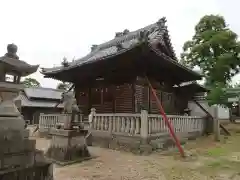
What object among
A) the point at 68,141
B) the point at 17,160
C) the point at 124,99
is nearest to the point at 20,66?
the point at 17,160

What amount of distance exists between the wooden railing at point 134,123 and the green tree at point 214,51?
34.9 feet

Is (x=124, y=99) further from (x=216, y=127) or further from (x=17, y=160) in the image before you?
(x=17, y=160)

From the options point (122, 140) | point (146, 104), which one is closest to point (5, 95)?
point (122, 140)

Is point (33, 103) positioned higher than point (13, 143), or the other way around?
point (33, 103)

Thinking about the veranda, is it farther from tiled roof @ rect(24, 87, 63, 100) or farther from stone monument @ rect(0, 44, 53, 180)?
tiled roof @ rect(24, 87, 63, 100)

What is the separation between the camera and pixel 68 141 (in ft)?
22.1

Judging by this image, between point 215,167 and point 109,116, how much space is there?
4997mm

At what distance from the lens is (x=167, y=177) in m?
5.39

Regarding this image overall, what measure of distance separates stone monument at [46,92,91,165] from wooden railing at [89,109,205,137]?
2.42 m

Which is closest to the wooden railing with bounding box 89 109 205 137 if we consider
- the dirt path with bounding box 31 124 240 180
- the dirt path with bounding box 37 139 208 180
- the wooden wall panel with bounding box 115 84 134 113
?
the dirt path with bounding box 31 124 240 180

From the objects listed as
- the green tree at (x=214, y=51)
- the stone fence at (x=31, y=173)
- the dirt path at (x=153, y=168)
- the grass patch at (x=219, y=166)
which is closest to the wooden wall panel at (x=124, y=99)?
the dirt path at (x=153, y=168)

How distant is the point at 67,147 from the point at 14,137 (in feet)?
10.8

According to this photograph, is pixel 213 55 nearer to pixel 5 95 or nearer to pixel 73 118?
pixel 73 118

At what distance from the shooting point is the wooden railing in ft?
27.9
